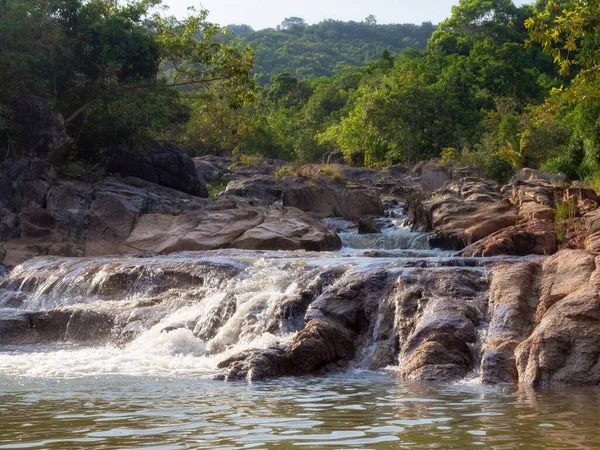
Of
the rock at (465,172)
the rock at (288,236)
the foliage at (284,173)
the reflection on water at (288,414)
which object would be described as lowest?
the reflection on water at (288,414)

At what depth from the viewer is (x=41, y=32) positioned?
2434 centimetres

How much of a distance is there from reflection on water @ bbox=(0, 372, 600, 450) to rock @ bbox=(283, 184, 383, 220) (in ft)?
57.0

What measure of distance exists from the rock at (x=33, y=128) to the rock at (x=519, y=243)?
13.2m

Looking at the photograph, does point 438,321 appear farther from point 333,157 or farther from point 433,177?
point 333,157

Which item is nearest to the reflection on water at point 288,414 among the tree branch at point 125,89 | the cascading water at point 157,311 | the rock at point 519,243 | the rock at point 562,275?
the cascading water at point 157,311

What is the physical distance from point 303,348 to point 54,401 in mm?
3306

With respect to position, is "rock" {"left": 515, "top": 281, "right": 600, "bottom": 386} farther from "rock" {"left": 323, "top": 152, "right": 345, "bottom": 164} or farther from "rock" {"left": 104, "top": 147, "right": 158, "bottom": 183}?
"rock" {"left": 323, "top": 152, "right": 345, "bottom": 164}

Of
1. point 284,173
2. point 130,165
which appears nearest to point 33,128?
point 130,165

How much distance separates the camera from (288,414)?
19.7 ft

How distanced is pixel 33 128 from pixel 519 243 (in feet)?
48.3

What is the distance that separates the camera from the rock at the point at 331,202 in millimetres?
25828

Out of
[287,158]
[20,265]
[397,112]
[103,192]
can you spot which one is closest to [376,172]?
[397,112]

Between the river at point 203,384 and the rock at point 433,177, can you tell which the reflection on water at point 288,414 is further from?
the rock at point 433,177

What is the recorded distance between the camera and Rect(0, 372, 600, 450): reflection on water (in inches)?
191
